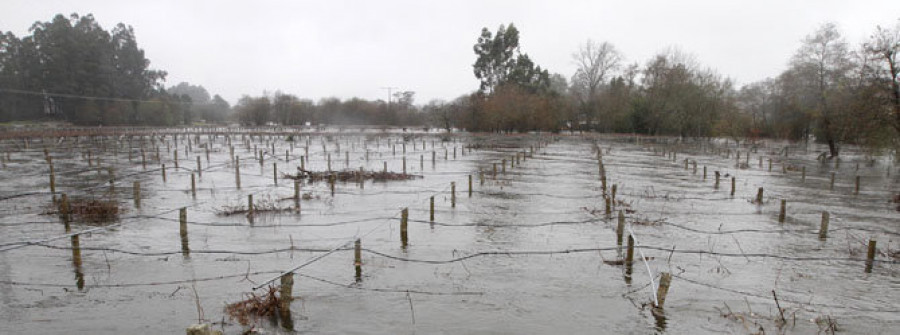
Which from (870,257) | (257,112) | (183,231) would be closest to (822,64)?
(870,257)

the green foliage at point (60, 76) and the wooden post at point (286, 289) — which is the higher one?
the green foliage at point (60, 76)

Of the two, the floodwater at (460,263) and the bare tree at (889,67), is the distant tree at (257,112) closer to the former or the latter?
the floodwater at (460,263)

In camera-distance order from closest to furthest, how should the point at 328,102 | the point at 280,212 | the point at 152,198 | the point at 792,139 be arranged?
the point at 280,212 < the point at 152,198 < the point at 792,139 < the point at 328,102

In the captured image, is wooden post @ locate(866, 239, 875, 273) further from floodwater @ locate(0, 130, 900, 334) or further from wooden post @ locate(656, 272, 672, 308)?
wooden post @ locate(656, 272, 672, 308)

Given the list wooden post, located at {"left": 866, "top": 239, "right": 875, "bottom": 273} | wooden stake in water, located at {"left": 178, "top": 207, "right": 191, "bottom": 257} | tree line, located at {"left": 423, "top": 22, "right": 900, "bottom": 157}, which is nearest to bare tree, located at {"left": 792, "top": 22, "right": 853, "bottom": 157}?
tree line, located at {"left": 423, "top": 22, "right": 900, "bottom": 157}

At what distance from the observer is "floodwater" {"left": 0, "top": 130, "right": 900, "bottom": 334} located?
943 cm

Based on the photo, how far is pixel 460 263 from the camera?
1273cm

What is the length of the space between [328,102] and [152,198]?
9091 cm

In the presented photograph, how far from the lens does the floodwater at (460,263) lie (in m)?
9.43

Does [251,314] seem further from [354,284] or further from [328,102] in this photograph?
[328,102]

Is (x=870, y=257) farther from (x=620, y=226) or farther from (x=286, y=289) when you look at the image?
(x=286, y=289)

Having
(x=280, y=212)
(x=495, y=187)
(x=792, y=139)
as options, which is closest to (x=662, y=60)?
(x=792, y=139)

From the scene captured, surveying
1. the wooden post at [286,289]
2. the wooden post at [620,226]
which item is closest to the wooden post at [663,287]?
the wooden post at [620,226]

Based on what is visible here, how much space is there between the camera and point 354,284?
11.1 metres
